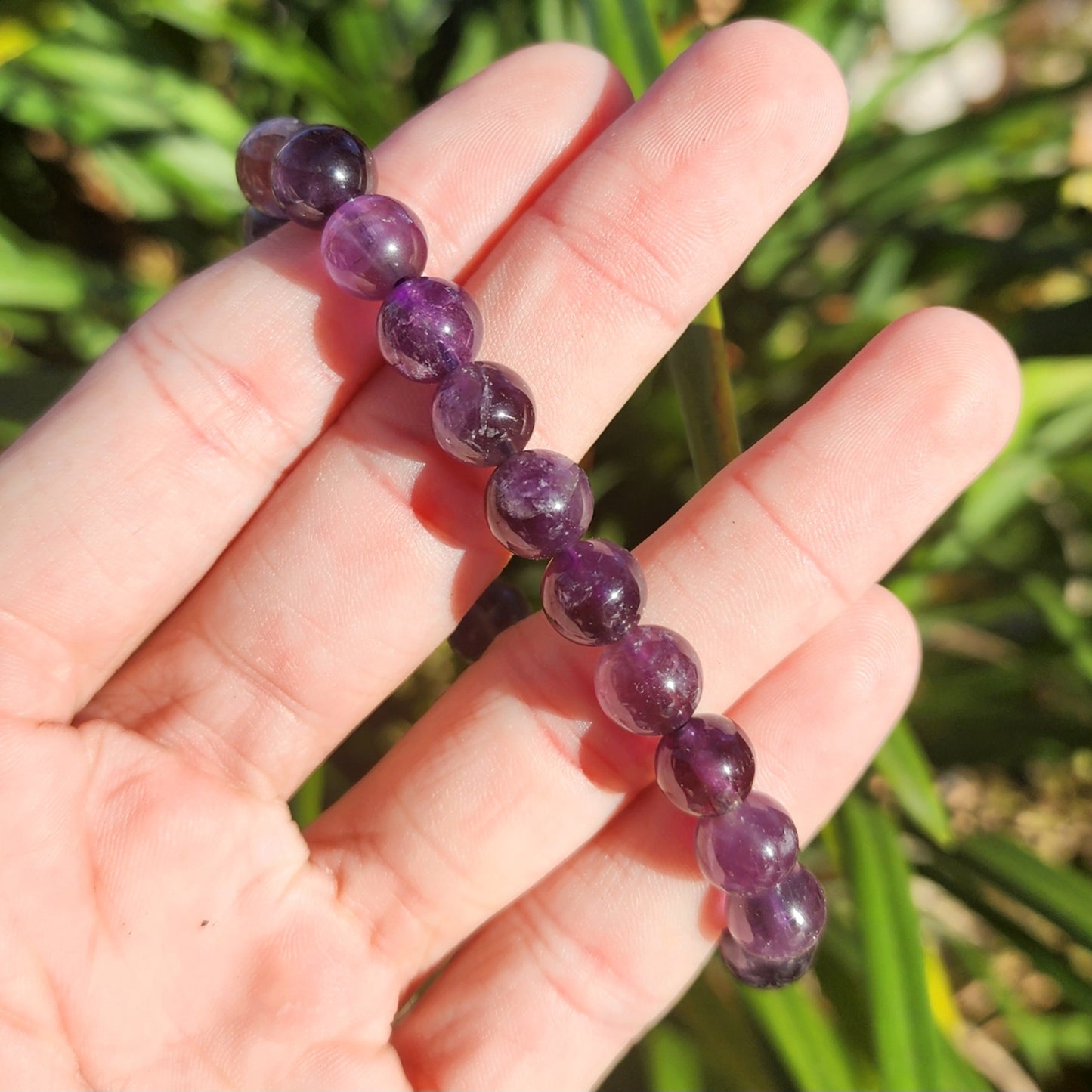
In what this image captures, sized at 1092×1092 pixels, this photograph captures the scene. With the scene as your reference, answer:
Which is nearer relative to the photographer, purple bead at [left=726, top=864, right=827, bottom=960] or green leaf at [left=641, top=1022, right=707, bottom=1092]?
purple bead at [left=726, top=864, right=827, bottom=960]

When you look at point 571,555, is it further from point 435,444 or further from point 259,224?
point 259,224

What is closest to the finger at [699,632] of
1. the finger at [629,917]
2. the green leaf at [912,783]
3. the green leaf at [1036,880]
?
the finger at [629,917]

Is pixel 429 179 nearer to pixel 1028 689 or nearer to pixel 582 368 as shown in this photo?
pixel 582 368

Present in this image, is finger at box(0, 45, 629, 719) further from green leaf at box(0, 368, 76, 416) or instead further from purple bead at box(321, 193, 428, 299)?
green leaf at box(0, 368, 76, 416)

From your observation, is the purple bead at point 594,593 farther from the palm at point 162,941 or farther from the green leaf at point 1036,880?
the green leaf at point 1036,880

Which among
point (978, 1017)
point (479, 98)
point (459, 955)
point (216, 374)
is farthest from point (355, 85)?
point (978, 1017)

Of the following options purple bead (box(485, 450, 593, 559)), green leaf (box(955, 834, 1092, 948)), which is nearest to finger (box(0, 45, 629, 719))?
purple bead (box(485, 450, 593, 559))
